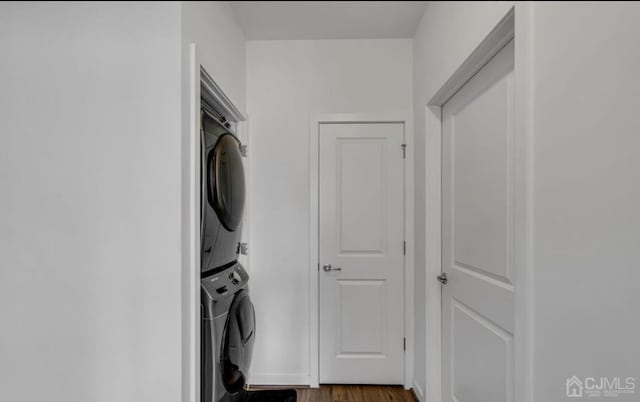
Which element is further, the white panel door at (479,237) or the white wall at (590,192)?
the white panel door at (479,237)

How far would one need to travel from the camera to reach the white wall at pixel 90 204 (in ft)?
3.18

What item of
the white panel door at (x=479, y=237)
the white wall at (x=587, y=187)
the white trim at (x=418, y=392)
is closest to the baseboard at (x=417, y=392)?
the white trim at (x=418, y=392)

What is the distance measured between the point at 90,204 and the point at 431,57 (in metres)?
1.54

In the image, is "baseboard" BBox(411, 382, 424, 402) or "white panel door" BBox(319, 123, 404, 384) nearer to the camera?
"baseboard" BBox(411, 382, 424, 402)

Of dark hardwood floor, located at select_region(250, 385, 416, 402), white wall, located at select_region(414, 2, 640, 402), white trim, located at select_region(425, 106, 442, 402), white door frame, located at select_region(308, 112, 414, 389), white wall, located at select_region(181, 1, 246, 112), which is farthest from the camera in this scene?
white door frame, located at select_region(308, 112, 414, 389)

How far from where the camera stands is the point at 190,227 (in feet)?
3.50

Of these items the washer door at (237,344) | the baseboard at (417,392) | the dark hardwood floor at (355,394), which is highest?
the washer door at (237,344)

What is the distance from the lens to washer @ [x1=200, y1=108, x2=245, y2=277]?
1194 mm

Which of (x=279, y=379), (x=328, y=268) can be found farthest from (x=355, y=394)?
(x=328, y=268)

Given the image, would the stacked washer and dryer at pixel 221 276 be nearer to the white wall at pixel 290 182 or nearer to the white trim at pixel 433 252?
the white wall at pixel 290 182

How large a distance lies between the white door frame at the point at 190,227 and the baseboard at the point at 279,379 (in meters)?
0.87

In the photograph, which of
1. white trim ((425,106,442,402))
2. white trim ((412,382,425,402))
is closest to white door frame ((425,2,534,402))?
white trim ((425,106,442,402))

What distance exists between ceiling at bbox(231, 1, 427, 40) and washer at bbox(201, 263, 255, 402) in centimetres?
95

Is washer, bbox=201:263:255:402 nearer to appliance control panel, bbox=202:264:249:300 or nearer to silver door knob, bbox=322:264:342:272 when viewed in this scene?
appliance control panel, bbox=202:264:249:300
